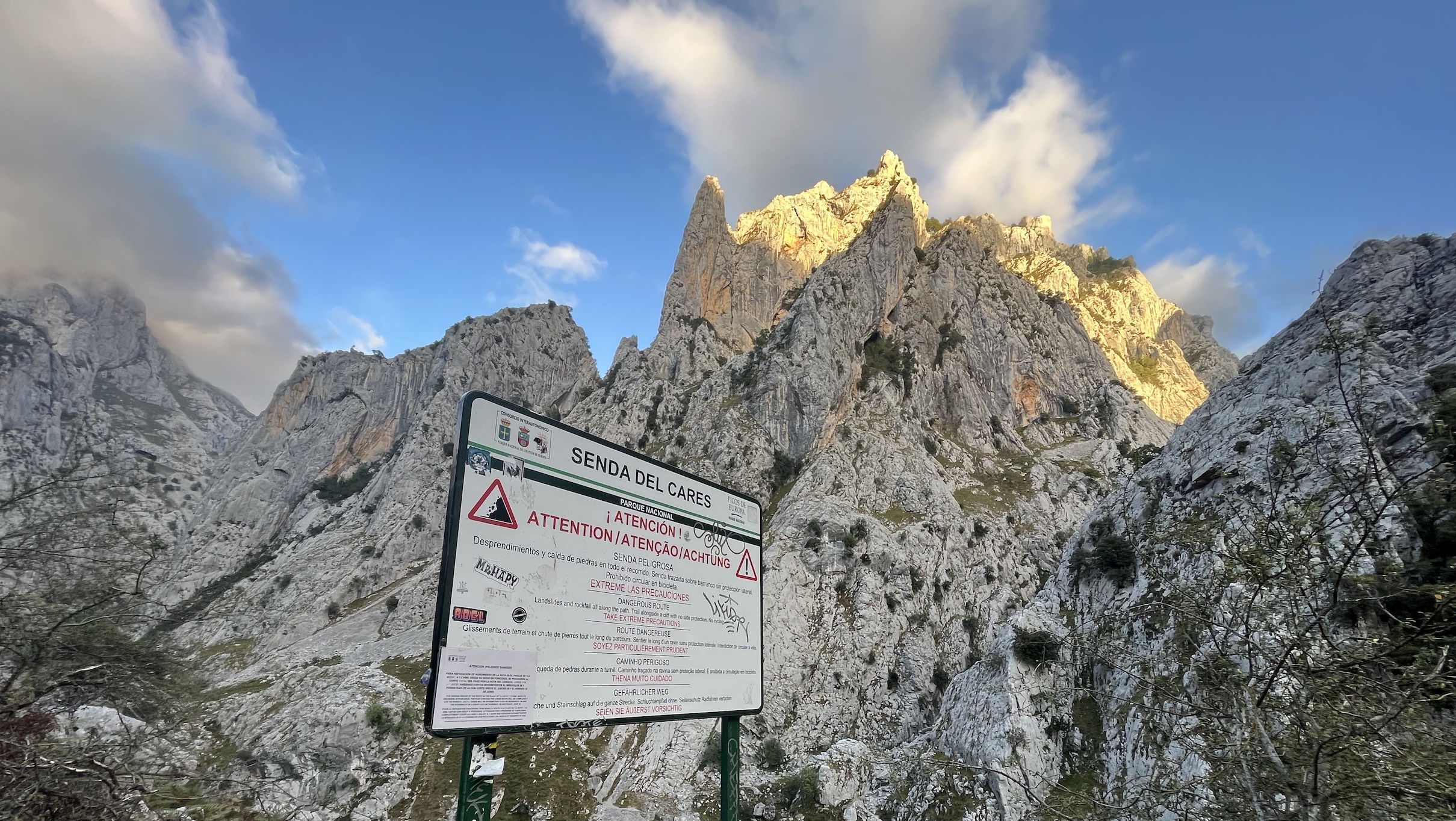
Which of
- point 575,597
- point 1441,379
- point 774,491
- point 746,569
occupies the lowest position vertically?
point 575,597

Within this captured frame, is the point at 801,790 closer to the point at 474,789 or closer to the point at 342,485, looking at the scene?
the point at 474,789

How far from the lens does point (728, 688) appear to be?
8594mm

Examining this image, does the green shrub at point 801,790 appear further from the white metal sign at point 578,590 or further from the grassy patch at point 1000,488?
→ the grassy patch at point 1000,488

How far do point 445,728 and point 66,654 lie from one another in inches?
516

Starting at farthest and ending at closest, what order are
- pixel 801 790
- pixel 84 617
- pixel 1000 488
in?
1. pixel 1000 488
2. pixel 801 790
3. pixel 84 617

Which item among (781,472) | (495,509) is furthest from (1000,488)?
(495,509)

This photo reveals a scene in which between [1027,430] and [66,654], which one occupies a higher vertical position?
[1027,430]

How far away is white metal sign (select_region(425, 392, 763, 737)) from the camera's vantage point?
5688 millimetres

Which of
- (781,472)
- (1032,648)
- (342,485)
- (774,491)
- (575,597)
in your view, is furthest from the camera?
(342,485)

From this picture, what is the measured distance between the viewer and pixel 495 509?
6094mm

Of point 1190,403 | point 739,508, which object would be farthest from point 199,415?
point 1190,403

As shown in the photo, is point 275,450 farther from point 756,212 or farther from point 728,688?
point 728,688

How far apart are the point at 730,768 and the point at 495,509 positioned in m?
5.44

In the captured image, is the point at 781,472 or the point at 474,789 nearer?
the point at 474,789
